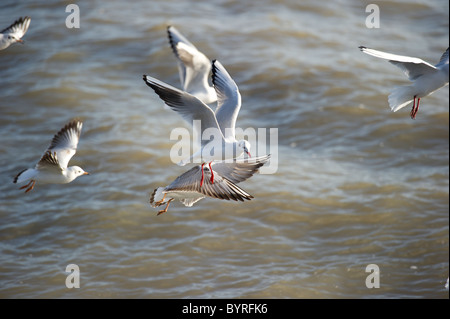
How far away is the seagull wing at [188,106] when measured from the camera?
5.37 metres

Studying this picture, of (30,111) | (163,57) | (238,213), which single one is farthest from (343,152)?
(30,111)

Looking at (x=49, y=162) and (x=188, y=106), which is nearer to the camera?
(x=188, y=106)

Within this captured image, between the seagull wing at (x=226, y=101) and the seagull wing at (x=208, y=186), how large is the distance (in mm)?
1036

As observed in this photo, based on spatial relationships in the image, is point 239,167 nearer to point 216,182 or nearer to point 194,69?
point 216,182

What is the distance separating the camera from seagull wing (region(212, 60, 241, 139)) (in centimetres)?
606

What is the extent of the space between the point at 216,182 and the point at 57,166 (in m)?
1.93

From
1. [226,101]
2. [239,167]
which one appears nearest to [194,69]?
[226,101]

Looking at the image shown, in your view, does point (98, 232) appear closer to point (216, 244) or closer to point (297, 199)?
point (216, 244)

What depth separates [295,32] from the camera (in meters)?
14.3

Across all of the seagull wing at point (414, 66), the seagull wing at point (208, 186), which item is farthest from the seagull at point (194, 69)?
the seagull wing at point (414, 66)

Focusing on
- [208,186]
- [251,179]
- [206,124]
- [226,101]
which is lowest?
[208,186]

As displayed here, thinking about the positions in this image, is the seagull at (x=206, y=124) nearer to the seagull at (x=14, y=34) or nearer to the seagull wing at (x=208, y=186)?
the seagull wing at (x=208, y=186)

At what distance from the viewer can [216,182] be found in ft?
15.9

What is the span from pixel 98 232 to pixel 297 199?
3147 millimetres
